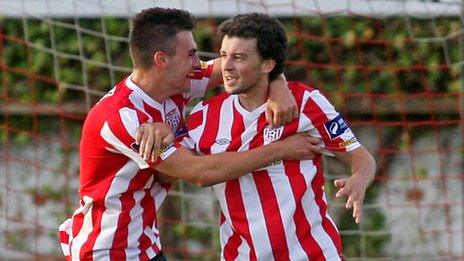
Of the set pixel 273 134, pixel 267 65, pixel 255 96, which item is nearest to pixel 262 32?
pixel 267 65

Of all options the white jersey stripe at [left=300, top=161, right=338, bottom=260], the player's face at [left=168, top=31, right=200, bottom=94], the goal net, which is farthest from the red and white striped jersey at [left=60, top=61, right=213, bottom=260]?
the goal net

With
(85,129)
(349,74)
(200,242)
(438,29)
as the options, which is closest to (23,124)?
(200,242)

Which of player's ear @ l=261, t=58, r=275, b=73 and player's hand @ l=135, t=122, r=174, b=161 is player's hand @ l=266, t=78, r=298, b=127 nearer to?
player's ear @ l=261, t=58, r=275, b=73

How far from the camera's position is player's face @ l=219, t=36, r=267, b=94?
473 centimetres

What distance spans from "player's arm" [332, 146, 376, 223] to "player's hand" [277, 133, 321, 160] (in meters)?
0.11

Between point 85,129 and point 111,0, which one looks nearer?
point 85,129

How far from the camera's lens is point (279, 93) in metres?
4.79

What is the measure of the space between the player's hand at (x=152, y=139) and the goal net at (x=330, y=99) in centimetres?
246

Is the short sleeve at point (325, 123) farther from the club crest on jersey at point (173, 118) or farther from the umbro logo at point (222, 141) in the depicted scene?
the club crest on jersey at point (173, 118)

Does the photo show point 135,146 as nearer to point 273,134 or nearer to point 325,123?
point 273,134

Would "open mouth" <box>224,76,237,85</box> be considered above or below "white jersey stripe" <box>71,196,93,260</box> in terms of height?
above

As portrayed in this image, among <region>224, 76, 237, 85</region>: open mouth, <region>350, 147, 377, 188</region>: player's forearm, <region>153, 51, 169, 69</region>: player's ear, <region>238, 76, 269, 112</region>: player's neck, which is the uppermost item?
<region>153, 51, 169, 69</region>: player's ear

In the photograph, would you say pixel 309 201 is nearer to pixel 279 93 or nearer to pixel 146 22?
pixel 279 93

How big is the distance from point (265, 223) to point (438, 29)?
300cm
